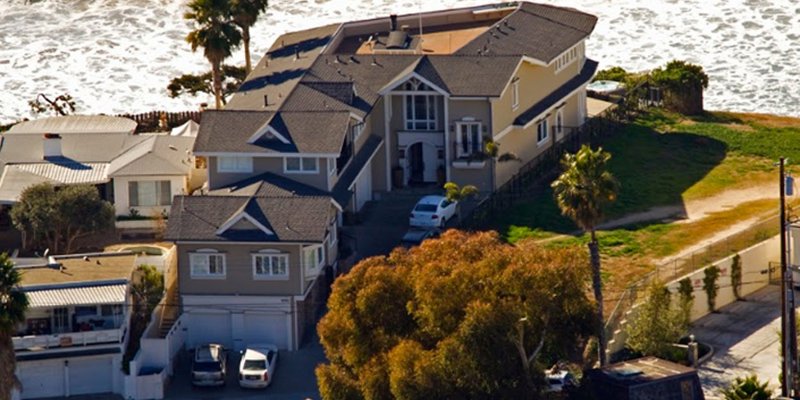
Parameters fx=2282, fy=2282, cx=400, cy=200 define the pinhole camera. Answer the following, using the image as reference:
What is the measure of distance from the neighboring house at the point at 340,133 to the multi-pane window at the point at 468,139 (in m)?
0.04

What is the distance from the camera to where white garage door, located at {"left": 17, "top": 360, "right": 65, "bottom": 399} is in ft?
272

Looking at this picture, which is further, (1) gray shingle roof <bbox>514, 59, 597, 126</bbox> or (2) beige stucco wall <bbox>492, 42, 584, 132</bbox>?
(1) gray shingle roof <bbox>514, 59, 597, 126</bbox>

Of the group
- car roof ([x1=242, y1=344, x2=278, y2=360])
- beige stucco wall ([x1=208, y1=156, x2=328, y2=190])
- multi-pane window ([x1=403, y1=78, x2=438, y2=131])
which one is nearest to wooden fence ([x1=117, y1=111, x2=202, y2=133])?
multi-pane window ([x1=403, y1=78, x2=438, y2=131])

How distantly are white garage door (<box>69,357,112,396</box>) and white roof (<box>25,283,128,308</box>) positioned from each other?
6.96ft

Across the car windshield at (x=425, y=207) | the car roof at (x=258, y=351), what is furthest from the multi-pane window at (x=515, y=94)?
the car roof at (x=258, y=351)

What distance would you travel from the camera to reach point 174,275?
295 ft

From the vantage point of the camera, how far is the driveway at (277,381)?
8162cm

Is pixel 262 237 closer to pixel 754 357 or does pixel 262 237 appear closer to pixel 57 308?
pixel 57 308

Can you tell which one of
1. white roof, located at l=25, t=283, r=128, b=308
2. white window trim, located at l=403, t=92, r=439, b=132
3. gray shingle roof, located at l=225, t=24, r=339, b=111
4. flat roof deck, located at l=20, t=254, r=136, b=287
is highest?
gray shingle roof, located at l=225, t=24, r=339, b=111

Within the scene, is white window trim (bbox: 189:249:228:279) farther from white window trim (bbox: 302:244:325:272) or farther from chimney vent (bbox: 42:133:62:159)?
chimney vent (bbox: 42:133:62:159)

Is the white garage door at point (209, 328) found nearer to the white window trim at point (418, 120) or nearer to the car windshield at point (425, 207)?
the car windshield at point (425, 207)

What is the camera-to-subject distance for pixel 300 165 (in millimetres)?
89938

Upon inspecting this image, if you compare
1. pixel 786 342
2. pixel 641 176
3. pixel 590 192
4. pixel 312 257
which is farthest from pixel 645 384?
pixel 641 176

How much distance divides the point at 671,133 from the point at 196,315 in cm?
3174
